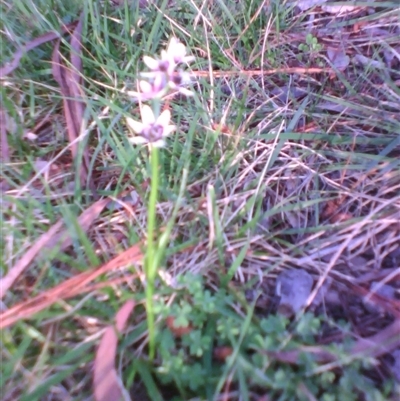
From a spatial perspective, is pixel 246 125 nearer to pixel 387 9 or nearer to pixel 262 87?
pixel 262 87

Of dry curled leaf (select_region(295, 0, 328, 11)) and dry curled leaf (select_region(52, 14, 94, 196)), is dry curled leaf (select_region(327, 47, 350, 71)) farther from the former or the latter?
dry curled leaf (select_region(52, 14, 94, 196))

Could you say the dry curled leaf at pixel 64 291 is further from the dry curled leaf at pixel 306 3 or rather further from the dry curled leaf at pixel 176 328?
the dry curled leaf at pixel 306 3

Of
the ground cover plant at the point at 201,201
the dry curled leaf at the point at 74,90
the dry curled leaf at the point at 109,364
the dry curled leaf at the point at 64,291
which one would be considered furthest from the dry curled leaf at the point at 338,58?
the dry curled leaf at the point at 109,364

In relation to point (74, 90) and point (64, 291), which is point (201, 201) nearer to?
point (64, 291)

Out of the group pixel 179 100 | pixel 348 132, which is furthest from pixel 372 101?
pixel 179 100

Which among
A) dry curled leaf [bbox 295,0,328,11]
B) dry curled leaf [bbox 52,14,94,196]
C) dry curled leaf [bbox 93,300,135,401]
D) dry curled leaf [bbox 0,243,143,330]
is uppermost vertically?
dry curled leaf [bbox 295,0,328,11]

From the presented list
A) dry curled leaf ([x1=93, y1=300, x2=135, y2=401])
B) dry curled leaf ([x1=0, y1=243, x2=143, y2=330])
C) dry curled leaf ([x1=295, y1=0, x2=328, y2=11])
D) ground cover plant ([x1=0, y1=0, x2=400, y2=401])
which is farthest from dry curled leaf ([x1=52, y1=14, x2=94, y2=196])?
dry curled leaf ([x1=295, y1=0, x2=328, y2=11])

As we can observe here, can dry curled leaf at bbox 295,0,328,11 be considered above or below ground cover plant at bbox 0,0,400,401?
above

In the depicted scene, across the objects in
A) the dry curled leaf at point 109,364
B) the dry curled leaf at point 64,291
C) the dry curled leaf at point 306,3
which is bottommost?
the dry curled leaf at point 109,364

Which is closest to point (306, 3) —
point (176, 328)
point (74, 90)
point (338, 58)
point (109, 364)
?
point (338, 58)
